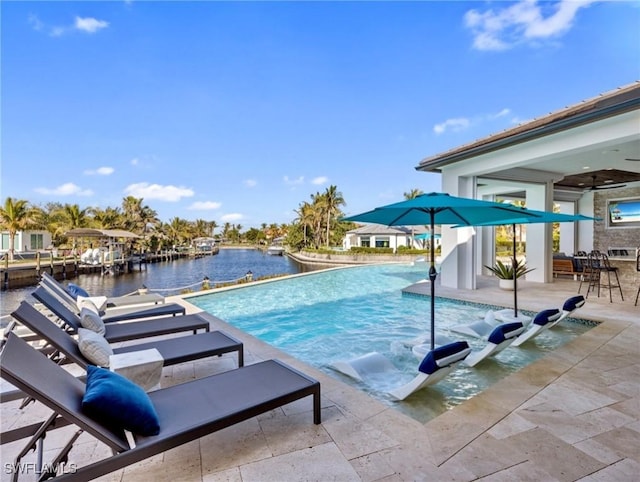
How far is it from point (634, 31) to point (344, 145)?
22122mm

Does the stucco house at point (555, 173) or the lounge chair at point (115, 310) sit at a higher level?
the stucco house at point (555, 173)

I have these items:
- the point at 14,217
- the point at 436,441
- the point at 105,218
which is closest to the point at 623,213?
the point at 436,441

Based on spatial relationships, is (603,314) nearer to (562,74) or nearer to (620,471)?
(620,471)

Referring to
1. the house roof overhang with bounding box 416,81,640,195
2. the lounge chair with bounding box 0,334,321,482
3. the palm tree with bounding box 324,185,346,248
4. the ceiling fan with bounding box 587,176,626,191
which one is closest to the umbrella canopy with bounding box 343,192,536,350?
the lounge chair with bounding box 0,334,321,482

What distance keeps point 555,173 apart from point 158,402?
11833 millimetres

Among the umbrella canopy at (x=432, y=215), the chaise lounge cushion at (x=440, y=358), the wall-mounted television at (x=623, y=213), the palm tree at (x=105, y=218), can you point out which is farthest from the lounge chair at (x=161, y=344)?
the palm tree at (x=105, y=218)

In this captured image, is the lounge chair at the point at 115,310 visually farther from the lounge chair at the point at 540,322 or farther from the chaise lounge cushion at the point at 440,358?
the lounge chair at the point at 540,322

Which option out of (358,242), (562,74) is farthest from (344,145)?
(562,74)

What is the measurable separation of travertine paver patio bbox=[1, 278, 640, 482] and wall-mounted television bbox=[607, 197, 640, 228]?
11777mm

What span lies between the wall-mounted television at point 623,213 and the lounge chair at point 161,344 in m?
14.9

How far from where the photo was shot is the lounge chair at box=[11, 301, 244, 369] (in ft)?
9.20

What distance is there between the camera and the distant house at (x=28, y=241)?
108 feet

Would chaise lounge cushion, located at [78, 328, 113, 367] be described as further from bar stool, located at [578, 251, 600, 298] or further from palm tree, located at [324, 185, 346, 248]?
palm tree, located at [324, 185, 346, 248]

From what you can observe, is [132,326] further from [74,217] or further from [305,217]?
[74,217]
